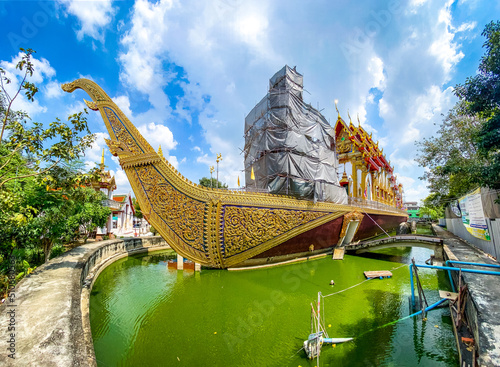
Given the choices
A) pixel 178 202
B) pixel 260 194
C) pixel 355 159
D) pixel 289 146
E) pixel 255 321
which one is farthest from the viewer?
pixel 355 159

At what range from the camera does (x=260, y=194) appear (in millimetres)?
6637

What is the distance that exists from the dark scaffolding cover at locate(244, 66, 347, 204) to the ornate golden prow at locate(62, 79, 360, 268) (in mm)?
2485

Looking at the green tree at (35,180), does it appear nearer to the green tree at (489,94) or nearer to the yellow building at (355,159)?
the green tree at (489,94)

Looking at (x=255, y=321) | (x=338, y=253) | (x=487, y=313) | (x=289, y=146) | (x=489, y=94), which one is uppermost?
(x=289, y=146)

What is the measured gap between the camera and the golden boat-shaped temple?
6.10 meters

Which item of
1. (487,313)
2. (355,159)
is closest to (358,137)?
(355,159)

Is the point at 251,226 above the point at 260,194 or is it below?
below

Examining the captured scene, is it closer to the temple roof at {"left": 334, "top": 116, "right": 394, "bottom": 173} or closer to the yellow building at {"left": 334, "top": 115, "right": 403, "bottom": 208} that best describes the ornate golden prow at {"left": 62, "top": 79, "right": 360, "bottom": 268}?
the yellow building at {"left": 334, "top": 115, "right": 403, "bottom": 208}

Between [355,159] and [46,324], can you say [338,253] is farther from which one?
[46,324]

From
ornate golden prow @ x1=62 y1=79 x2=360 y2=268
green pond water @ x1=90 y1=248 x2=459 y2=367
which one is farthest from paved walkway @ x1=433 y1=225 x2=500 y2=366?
ornate golden prow @ x1=62 y1=79 x2=360 y2=268

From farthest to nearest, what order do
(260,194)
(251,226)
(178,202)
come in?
(260,194) → (251,226) → (178,202)

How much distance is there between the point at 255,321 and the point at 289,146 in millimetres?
6497

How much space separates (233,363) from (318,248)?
6.48m

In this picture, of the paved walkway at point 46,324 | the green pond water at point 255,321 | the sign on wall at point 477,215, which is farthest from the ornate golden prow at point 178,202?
the sign on wall at point 477,215
